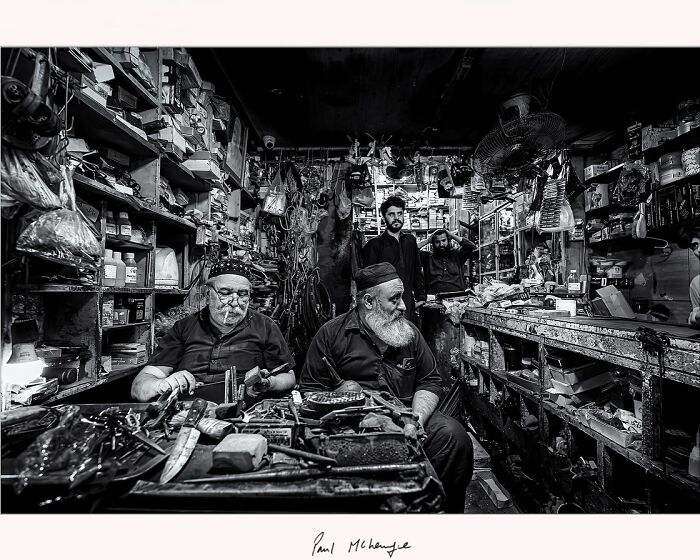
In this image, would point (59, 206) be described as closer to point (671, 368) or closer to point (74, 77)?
point (74, 77)

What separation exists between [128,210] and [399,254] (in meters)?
2.59

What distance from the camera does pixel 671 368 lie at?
155cm

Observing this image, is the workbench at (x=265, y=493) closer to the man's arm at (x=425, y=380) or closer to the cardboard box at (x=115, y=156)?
the man's arm at (x=425, y=380)

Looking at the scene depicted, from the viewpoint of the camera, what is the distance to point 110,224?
238 centimetres

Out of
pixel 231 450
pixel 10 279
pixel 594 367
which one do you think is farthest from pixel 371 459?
pixel 594 367

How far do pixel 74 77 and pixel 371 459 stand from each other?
2282mm

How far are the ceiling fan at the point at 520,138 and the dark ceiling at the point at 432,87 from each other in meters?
0.18

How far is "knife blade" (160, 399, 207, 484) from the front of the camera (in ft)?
3.31

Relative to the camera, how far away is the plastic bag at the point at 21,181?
4.23 ft

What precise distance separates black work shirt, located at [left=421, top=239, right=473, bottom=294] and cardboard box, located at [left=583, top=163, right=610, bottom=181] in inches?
66.6

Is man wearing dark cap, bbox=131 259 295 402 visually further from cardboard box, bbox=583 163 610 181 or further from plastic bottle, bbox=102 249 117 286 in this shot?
cardboard box, bbox=583 163 610 181

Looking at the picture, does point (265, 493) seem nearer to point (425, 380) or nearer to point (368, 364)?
point (368, 364)
